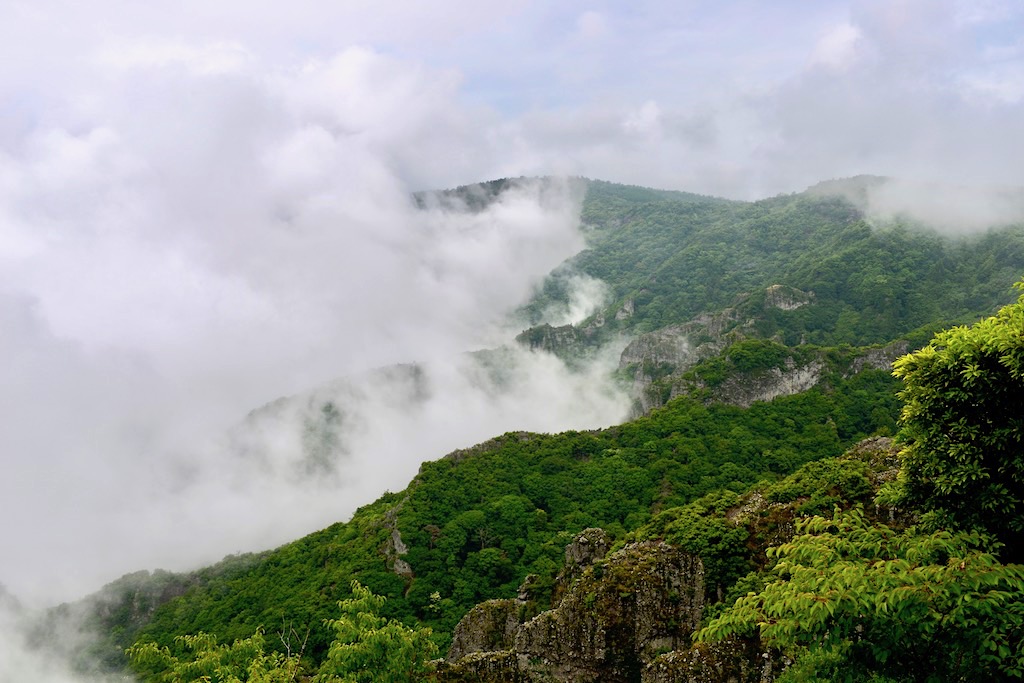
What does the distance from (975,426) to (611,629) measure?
19.3 meters

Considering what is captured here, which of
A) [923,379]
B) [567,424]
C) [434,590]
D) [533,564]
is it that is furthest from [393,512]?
[567,424]

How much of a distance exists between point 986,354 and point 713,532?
1936 cm

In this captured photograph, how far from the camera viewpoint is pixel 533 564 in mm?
63938

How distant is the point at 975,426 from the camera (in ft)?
46.8

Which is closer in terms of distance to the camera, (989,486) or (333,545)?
(989,486)

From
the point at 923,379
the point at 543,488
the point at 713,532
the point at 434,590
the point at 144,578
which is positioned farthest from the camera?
the point at 144,578

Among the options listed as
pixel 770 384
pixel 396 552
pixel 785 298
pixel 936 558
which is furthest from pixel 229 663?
pixel 785 298

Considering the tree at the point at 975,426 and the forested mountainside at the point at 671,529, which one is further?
the tree at the point at 975,426

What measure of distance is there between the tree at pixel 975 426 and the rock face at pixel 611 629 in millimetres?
16284

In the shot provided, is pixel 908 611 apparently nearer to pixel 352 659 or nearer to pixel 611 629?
pixel 352 659

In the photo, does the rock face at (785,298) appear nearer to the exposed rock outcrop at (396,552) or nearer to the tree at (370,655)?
the exposed rock outcrop at (396,552)

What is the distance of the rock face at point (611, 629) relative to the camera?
1106 inches

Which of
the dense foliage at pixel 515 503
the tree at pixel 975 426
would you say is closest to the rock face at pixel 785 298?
the dense foliage at pixel 515 503

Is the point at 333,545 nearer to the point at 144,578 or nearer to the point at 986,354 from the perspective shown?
the point at 144,578
